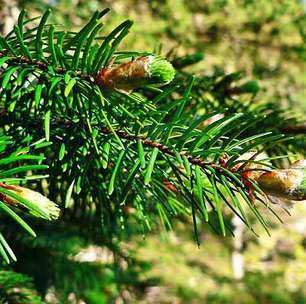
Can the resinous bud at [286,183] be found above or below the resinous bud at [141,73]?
below

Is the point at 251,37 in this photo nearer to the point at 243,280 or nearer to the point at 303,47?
the point at 303,47

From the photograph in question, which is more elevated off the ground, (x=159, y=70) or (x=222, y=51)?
(x=222, y=51)

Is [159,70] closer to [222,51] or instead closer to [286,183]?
[286,183]

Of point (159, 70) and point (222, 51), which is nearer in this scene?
point (159, 70)

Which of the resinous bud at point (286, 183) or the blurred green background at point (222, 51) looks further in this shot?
the blurred green background at point (222, 51)

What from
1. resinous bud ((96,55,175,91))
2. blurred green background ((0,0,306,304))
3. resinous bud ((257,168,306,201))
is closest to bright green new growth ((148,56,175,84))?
resinous bud ((96,55,175,91))

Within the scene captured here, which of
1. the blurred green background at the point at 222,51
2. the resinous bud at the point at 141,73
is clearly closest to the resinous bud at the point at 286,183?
the resinous bud at the point at 141,73

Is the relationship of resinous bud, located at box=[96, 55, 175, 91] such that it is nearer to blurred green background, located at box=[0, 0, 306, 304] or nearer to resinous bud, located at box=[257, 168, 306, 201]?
resinous bud, located at box=[257, 168, 306, 201]

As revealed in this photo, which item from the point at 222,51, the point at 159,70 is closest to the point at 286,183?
the point at 159,70

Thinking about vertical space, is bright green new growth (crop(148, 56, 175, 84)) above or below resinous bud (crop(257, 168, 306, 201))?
above

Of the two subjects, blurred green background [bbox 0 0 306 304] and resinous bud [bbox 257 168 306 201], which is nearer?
resinous bud [bbox 257 168 306 201]

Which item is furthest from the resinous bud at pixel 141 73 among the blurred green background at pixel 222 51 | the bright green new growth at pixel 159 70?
the blurred green background at pixel 222 51

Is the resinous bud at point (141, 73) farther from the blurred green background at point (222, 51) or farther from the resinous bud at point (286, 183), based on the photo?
the blurred green background at point (222, 51)
